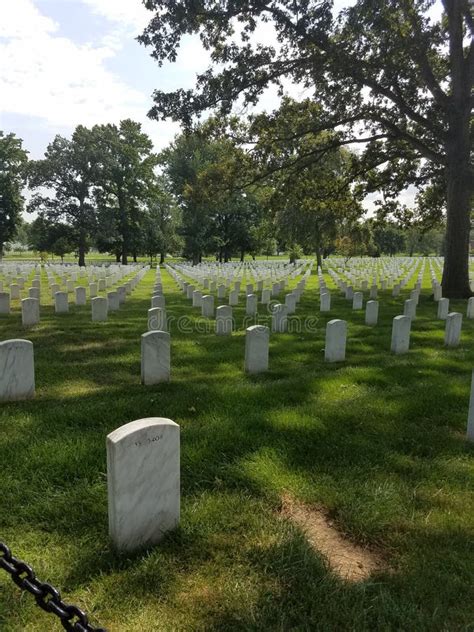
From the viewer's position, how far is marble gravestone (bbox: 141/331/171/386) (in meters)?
5.28

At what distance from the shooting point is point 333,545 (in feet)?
8.34

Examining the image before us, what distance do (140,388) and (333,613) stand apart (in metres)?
3.61

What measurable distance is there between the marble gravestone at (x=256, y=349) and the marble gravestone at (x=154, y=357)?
1123 millimetres

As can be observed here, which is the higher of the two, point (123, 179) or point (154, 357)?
point (123, 179)

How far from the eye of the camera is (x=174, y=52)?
11.5m

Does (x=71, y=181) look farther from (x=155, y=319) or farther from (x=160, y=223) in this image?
(x=155, y=319)

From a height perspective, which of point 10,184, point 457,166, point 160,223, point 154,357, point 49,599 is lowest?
point 49,599

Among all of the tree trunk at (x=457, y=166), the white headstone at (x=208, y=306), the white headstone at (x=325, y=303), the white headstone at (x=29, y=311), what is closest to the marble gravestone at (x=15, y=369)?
the white headstone at (x=29, y=311)

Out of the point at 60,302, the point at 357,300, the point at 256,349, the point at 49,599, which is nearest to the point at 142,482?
the point at 49,599

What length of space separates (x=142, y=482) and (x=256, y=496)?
0.89m

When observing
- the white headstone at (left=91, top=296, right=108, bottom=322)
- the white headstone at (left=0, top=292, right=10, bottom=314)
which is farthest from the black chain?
the white headstone at (left=0, top=292, right=10, bottom=314)

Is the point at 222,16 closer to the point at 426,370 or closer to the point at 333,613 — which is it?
the point at 426,370

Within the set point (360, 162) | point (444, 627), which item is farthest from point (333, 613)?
point (360, 162)

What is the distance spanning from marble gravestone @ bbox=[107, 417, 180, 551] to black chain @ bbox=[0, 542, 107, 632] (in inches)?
26.9
